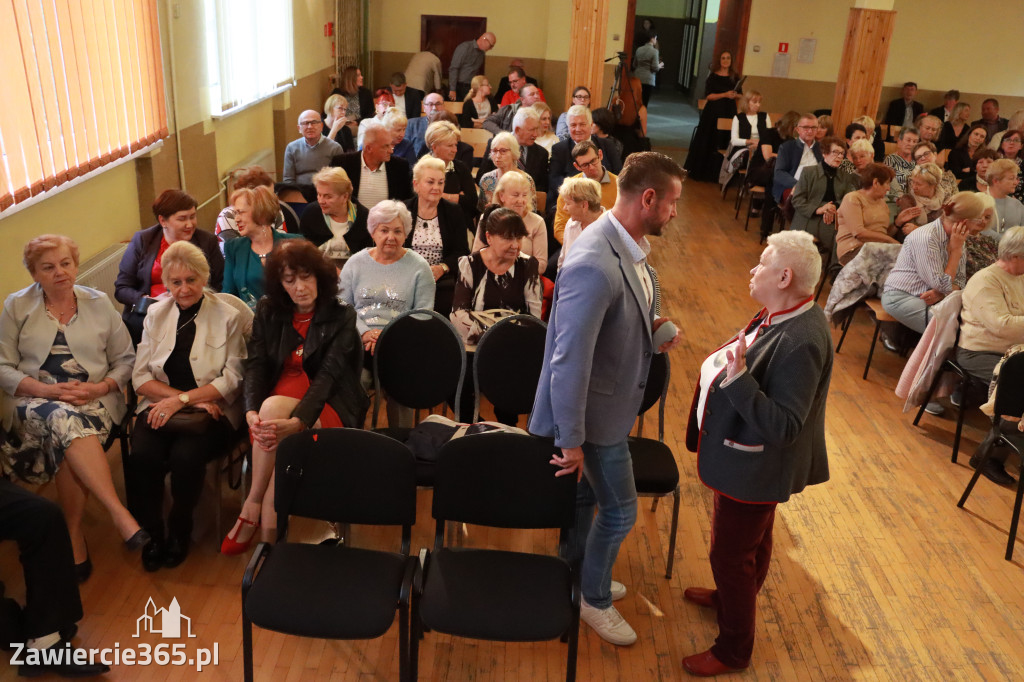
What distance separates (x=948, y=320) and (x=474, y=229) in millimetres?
2862

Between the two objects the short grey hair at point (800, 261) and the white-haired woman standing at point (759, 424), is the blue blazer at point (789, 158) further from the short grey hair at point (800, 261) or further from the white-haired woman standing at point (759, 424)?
the short grey hair at point (800, 261)

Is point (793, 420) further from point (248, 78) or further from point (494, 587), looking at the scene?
point (248, 78)

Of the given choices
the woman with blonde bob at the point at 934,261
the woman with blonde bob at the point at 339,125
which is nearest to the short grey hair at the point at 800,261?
the woman with blonde bob at the point at 934,261

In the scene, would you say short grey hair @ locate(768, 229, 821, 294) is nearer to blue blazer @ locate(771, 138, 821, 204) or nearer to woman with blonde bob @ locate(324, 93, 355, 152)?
woman with blonde bob @ locate(324, 93, 355, 152)

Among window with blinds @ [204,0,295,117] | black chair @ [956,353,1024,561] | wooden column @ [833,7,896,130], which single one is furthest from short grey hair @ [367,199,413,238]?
wooden column @ [833,7,896,130]

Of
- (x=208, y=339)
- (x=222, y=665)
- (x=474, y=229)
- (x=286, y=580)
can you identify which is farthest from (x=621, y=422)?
(x=474, y=229)

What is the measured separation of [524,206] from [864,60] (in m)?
6.67

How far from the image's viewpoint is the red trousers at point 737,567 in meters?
2.73

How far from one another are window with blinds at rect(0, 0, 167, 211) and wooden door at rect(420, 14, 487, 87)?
8.27 metres

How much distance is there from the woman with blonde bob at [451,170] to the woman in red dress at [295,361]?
2250 millimetres

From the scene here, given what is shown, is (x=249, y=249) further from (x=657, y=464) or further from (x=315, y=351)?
(x=657, y=464)

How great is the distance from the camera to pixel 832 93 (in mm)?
12422

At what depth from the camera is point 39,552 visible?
276cm

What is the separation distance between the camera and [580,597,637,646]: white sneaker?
303 cm
